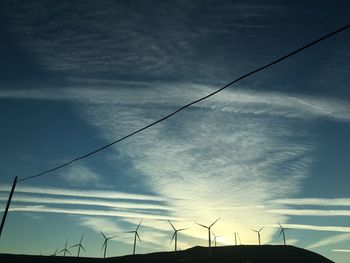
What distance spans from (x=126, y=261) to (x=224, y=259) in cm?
3776

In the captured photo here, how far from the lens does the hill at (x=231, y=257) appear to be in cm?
9656

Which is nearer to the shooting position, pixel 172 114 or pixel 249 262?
pixel 172 114

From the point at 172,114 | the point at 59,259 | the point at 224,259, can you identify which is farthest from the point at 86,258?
the point at 172,114

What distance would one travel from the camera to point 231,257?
3942 inches

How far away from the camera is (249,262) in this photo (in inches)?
3711

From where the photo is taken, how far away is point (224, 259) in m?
95.8

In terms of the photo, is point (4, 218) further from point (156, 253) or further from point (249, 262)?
point (156, 253)

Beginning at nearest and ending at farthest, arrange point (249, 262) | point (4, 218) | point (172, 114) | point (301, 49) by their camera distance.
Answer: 1. point (301, 49)
2. point (172, 114)
3. point (4, 218)
4. point (249, 262)

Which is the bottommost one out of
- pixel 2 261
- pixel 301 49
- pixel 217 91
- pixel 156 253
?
pixel 301 49

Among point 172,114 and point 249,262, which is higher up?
point 249,262

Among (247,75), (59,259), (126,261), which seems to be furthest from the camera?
(126,261)

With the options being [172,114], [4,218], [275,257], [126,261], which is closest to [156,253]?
[126,261]

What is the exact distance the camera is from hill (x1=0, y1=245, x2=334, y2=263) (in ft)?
317

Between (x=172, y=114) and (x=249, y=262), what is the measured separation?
88.6 m
